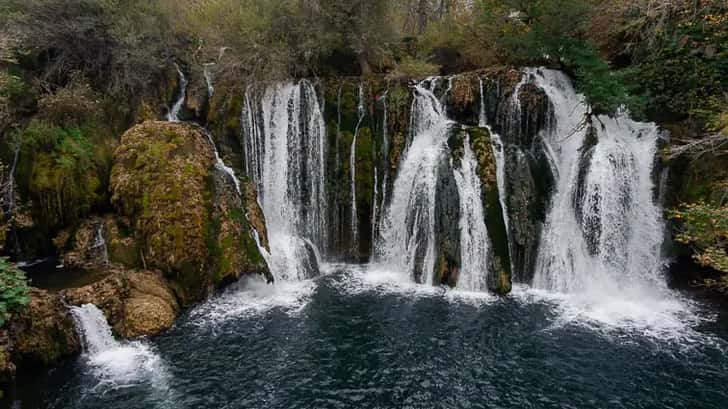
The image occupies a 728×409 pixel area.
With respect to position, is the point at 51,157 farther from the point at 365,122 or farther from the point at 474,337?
the point at 474,337

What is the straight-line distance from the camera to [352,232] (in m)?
17.0

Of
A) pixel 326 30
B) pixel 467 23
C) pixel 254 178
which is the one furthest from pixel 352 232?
pixel 467 23

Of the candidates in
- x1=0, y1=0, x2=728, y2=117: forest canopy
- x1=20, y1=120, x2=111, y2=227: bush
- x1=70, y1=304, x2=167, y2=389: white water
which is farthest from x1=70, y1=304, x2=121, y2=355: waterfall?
x1=0, y1=0, x2=728, y2=117: forest canopy

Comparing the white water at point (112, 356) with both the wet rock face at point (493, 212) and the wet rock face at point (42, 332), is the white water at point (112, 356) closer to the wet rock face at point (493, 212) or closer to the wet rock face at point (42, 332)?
the wet rock face at point (42, 332)

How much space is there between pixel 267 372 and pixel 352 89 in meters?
11.8

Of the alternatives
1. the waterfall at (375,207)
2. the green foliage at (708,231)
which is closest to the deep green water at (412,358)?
the green foliage at (708,231)

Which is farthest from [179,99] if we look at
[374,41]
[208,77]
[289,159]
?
[374,41]

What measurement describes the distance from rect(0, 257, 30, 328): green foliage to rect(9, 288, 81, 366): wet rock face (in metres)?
0.33

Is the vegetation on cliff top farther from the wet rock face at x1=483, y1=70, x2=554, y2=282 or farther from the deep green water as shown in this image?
the deep green water

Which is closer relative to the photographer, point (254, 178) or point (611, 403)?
point (611, 403)

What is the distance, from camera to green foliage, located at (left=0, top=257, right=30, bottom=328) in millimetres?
8859

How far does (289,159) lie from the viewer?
1669 centimetres

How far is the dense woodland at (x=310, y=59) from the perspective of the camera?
13.3 metres

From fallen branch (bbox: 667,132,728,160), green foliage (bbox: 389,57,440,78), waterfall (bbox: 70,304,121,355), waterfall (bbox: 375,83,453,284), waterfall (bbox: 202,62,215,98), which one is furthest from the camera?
green foliage (bbox: 389,57,440,78)
